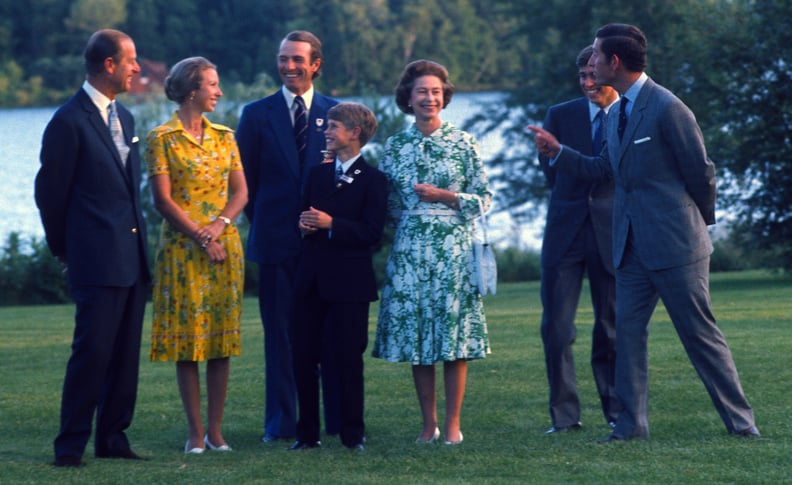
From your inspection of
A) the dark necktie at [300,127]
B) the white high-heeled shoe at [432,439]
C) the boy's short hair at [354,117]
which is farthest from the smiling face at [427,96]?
the white high-heeled shoe at [432,439]

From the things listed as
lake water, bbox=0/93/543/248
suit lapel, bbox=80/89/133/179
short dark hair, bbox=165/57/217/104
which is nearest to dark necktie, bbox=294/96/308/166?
short dark hair, bbox=165/57/217/104

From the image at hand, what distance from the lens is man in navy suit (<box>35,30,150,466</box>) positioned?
6.65 meters

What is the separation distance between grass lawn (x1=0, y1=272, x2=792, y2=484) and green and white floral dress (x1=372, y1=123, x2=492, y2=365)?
0.59 metres

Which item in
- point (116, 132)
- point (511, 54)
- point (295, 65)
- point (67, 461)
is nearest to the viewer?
point (67, 461)

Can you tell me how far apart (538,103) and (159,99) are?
14.0 m

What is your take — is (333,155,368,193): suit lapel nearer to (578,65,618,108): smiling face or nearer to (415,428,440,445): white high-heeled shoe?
(578,65,618,108): smiling face

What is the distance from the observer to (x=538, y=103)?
3812 centimetres

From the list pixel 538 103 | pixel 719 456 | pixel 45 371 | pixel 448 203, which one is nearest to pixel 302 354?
pixel 448 203

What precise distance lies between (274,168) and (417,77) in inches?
46.1

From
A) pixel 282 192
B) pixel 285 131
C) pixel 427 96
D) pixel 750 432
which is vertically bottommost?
pixel 750 432

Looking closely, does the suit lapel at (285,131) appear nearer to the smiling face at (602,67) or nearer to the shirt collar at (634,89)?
the smiling face at (602,67)

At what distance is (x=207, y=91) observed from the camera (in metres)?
7.18

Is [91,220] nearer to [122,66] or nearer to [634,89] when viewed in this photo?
[122,66]

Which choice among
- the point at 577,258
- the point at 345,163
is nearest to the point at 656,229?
the point at 577,258
